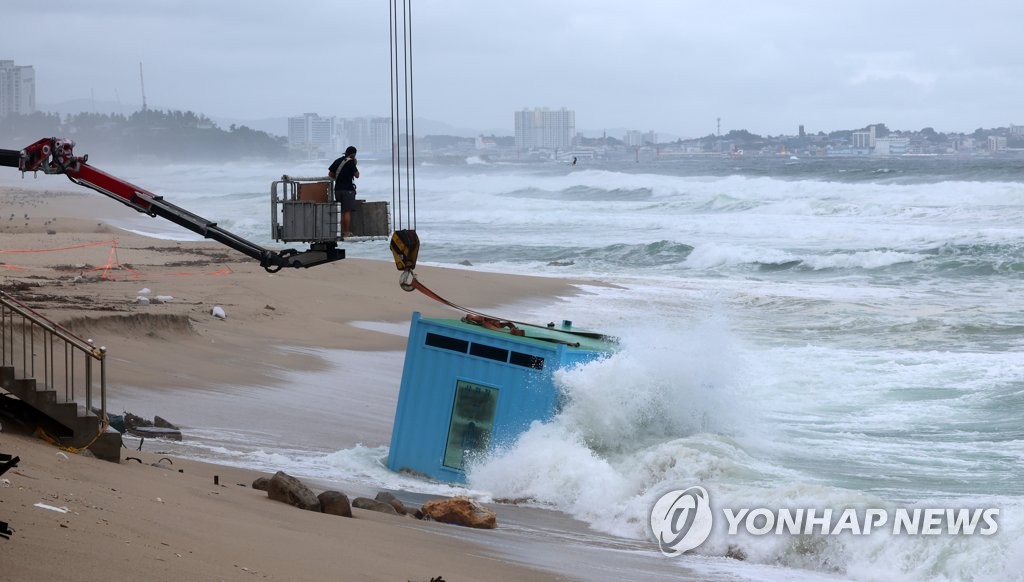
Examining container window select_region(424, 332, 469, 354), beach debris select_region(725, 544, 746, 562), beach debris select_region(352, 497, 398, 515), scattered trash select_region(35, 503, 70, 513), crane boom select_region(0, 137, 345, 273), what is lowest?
beach debris select_region(725, 544, 746, 562)

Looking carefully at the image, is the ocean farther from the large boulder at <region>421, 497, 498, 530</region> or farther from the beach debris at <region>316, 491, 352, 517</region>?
the beach debris at <region>316, 491, 352, 517</region>

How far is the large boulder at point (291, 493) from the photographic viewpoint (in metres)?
9.80

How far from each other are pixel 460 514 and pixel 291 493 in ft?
4.88

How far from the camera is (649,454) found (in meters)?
12.4

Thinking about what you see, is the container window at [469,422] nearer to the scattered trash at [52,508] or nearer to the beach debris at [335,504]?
the beach debris at [335,504]

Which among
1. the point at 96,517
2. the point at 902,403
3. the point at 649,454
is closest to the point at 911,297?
the point at 902,403

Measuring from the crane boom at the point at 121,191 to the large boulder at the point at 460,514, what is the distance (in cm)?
267

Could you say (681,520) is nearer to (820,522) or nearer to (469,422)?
(820,522)

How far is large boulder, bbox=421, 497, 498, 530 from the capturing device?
10.4 m

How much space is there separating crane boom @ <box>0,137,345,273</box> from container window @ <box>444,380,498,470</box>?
6.67ft

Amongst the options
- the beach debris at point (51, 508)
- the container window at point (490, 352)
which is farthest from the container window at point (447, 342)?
the beach debris at point (51, 508)

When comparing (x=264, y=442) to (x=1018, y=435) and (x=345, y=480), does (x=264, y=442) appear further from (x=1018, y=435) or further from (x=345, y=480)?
(x=1018, y=435)

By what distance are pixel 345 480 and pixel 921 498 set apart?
5.66 m

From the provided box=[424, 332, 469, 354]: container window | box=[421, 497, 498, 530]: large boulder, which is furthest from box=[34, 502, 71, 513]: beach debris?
box=[424, 332, 469, 354]: container window
